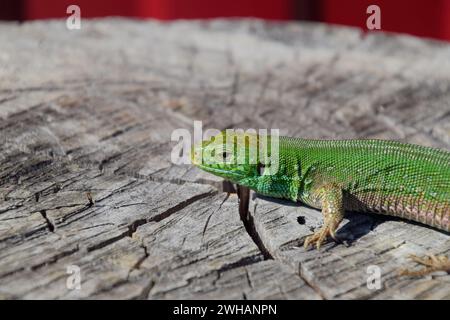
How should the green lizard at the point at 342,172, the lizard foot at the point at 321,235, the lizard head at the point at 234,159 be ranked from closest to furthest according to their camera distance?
the lizard foot at the point at 321,235 → the green lizard at the point at 342,172 → the lizard head at the point at 234,159

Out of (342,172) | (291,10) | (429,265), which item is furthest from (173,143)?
(291,10)

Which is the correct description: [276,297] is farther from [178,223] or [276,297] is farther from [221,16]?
[221,16]

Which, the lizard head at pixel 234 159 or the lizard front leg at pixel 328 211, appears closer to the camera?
the lizard front leg at pixel 328 211

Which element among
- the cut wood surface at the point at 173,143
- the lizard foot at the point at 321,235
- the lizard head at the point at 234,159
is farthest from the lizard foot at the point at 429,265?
the lizard head at the point at 234,159

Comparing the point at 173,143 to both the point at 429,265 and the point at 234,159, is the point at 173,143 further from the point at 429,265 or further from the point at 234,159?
the point at 429,265

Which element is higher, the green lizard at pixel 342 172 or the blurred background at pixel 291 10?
the blurred background at pixel 291 10

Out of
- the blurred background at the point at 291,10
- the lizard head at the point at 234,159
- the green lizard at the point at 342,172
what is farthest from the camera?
the blurred background at the point at 291,10

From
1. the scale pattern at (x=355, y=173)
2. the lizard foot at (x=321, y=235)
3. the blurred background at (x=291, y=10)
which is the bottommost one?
the lizard foot at (x=321, y=235)

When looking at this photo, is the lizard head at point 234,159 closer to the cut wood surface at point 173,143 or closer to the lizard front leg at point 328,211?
the cut wood surface at point 173,143
